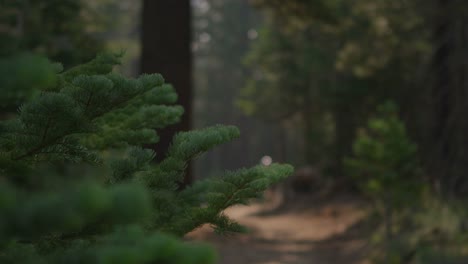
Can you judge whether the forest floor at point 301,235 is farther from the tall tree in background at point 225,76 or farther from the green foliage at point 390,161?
the tall tree in background at point 225,76

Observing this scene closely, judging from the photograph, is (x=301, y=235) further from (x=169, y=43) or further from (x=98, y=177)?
(x=98, y=177)

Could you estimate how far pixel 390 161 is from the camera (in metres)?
12.2

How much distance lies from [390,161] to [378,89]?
8243mm

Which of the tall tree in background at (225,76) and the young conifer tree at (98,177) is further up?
the tall tree in background at (225,76)

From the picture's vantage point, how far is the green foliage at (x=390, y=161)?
12109 millimetres

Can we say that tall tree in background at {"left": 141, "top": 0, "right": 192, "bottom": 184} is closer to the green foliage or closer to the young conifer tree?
the green foliage

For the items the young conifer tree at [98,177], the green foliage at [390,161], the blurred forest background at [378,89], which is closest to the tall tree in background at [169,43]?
the blurred forest background at [378,89]

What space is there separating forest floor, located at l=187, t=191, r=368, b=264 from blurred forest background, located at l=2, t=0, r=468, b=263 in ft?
3.31

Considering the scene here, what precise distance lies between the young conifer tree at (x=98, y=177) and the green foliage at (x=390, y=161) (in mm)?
9228

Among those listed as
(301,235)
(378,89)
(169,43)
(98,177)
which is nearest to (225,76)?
(378,89)

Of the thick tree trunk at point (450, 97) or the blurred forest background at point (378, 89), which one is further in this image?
the thick tree trunk at point (450, 97)

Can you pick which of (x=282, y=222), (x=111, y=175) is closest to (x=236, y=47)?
(x=282, y=222)

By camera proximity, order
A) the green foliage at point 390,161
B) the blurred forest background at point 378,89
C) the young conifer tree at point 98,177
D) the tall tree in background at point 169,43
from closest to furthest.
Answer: the young conifer tree at point 98,177, the tall tree in background at point 169,43, the blurred forest background at point 378,89, the green foliage at point 390,161

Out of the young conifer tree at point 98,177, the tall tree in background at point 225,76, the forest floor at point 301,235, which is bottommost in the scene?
the young conifer tree at point 98,177
